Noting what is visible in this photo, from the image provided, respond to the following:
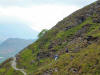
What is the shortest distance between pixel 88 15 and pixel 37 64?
6647cm

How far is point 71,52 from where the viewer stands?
98.0m

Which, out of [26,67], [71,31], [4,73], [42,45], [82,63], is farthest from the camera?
[42,45]

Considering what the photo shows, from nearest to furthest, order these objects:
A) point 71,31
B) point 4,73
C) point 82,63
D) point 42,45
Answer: point 82,63, point 4,73, point 71,31, point 42,45

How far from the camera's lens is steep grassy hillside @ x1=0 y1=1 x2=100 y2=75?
232 feet

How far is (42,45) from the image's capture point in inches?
5955

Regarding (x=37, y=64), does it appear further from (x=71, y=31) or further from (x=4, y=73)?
(x=71, y=31)

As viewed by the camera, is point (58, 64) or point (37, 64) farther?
point (37, 64)

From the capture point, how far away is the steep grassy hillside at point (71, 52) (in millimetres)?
70625

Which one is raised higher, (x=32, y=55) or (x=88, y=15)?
(x=88, y=15)

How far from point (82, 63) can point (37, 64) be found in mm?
61836

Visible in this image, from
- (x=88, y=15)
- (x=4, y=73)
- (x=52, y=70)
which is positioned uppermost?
(x=88, y=15)

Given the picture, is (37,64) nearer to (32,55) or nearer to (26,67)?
(26,67)

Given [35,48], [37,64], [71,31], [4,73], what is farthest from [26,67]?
[71,31]

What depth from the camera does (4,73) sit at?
394ft
